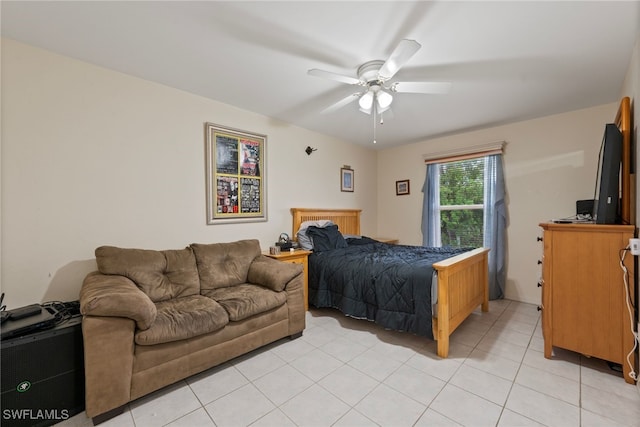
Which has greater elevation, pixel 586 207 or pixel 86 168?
pixel 86 168

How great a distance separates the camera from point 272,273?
2.54 m

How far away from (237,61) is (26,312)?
2289 millimetres

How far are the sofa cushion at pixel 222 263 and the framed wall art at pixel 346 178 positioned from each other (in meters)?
2.26

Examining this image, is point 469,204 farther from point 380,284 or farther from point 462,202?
point 380,284

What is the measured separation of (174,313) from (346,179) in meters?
3.48

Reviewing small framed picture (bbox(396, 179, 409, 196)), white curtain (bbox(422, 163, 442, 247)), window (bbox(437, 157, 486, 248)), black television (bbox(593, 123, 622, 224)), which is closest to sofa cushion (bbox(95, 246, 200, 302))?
black television (bbox(593, 123, 622, 224))

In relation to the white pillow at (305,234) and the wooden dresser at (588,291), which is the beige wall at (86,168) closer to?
the white pillow at (305,234)

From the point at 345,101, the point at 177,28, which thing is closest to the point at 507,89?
the point at 345,101

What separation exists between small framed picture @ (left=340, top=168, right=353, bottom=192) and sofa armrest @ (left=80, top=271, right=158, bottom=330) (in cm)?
347

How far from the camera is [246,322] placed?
2189 mm

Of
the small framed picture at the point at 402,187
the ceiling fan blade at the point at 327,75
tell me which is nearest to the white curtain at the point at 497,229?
the small framed picture at the point at 402,187

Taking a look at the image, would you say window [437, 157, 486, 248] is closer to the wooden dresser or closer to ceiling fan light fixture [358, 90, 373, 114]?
the wooden dresser

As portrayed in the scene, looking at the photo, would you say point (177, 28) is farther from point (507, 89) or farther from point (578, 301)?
point (578, 301)

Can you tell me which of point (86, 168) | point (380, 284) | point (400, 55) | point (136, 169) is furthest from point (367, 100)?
point (86, 168)
